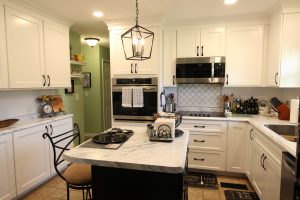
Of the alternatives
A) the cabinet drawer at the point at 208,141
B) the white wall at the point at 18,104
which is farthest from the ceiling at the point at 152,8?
the cabinet drawer at the point at 208,141

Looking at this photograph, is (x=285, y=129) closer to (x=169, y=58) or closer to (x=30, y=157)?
(x=169, y=58)

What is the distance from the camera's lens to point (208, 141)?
297 cm

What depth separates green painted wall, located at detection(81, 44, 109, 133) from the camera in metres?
4.96

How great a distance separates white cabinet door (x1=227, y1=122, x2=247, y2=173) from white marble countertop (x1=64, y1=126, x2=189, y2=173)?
4.85 ft

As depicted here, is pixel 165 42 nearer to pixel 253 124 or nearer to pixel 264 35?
pixel 264 35

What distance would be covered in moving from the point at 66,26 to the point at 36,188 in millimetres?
2474

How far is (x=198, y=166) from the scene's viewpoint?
9.96 feet

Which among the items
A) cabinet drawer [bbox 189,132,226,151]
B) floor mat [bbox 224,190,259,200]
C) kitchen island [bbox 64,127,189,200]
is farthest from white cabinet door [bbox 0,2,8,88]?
floor mat [bbox 224,190,259,200]

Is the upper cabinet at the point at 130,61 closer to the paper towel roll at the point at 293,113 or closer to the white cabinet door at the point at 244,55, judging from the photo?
the white cabinet door at the point at 244,55

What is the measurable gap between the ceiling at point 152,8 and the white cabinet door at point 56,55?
0.25 m

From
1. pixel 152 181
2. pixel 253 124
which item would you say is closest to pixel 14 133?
pixel 152 181

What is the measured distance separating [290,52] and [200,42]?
1.23 meters

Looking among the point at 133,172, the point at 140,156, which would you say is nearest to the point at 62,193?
the point at 133,172

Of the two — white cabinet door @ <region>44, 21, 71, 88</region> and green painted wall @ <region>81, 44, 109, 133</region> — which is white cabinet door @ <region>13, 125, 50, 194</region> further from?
green painted wall @ <region>81, 44, 109, 133</region>
